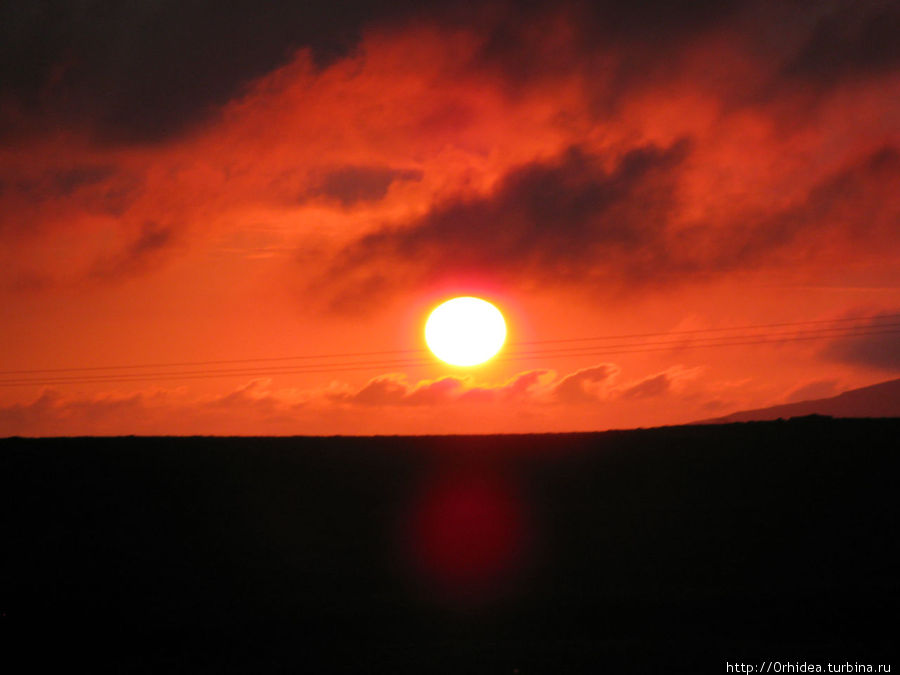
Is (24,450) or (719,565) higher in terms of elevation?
(24,450)

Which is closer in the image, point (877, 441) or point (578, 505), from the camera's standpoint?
point (578, 505)

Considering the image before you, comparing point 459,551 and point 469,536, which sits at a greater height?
point 469,536

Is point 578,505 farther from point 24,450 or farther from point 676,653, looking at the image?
point 24,450

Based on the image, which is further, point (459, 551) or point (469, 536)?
point (469, 536)

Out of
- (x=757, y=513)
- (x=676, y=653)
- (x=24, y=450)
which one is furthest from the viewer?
(x=24, y=450)

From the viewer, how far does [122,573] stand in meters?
21.3

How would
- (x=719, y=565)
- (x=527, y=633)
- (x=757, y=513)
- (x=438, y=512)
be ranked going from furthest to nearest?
1. (x=438, y=512)
2. (x=757, y=513)
3. (x=719, y=565)
4. (x=527, y=633)

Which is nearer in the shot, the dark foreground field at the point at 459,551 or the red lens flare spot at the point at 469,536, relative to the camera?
the dark foreground field at the point at 459,551

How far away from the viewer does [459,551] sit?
73.1ft

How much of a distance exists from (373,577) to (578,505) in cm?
602

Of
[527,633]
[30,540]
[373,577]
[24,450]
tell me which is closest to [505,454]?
[373,577]

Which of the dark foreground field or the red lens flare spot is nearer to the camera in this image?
the dark foreground field

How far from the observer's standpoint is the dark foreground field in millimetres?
16375

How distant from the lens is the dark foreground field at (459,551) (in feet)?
53.7
